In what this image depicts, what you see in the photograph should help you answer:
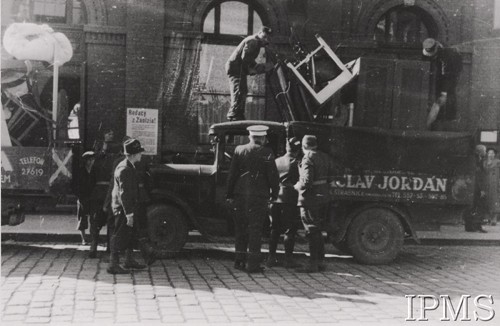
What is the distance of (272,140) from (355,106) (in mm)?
1394

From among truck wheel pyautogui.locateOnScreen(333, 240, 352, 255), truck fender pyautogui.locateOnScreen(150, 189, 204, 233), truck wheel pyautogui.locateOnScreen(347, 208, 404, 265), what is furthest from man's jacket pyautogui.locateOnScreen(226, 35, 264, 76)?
truck wheel pyautogui.locateOnScreen(333, 240, 352, 255)

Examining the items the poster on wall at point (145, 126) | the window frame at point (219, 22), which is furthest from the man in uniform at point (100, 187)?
the window frame at point (219, 22)

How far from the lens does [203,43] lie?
13859 mm

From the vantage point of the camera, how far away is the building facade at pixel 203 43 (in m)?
13.2

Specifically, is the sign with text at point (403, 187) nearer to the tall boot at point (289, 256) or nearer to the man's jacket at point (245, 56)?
the tall boot at point (289, 256)

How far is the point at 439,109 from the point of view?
9273mm

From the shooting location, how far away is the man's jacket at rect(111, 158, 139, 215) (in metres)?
7.46

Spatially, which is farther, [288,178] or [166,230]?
[166,230]

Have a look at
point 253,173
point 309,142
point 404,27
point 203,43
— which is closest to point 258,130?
point 253,173

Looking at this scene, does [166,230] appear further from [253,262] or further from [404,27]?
[404,27]

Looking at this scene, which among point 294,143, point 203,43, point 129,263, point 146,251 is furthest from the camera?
point 203,43

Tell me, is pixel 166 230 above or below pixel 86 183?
below

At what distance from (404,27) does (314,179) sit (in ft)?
26.6

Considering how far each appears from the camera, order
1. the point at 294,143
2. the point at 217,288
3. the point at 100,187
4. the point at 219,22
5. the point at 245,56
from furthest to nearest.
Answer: the point at 219,22 < the point at 245,56 < the point at 100,187 < the point at 294,143 < the point at 217,288
